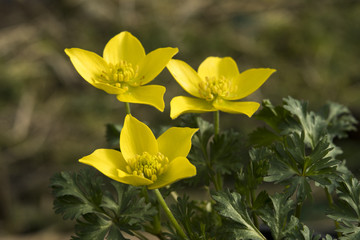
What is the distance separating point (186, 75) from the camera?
44.0 inches

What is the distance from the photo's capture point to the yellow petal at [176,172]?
81 cm

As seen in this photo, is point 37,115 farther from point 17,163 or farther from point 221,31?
point 221,31

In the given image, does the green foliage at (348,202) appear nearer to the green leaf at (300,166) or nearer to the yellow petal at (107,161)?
the green leaf at (300,166)

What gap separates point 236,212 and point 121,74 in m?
0.43

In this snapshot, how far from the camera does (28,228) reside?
9.02ft

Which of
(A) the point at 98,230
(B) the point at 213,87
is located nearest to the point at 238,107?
(B) the point at 213,87

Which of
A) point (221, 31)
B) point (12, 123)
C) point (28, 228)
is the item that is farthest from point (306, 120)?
point (221, 31)

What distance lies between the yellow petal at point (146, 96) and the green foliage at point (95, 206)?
195 millimetres

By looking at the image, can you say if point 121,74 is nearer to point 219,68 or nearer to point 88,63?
point 88,63

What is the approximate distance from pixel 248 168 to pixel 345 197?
202 mm

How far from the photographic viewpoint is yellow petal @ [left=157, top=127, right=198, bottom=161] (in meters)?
0.93

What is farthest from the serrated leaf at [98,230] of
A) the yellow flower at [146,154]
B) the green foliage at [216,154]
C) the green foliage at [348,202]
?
the green foliage at [348,202]

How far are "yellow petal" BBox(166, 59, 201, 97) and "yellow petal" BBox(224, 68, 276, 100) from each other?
9 centimetres

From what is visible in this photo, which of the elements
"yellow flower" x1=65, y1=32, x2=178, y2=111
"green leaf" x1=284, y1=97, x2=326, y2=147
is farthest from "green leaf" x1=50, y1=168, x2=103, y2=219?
"green leaf" x1=284, y1=97, x2=326, y2=147
